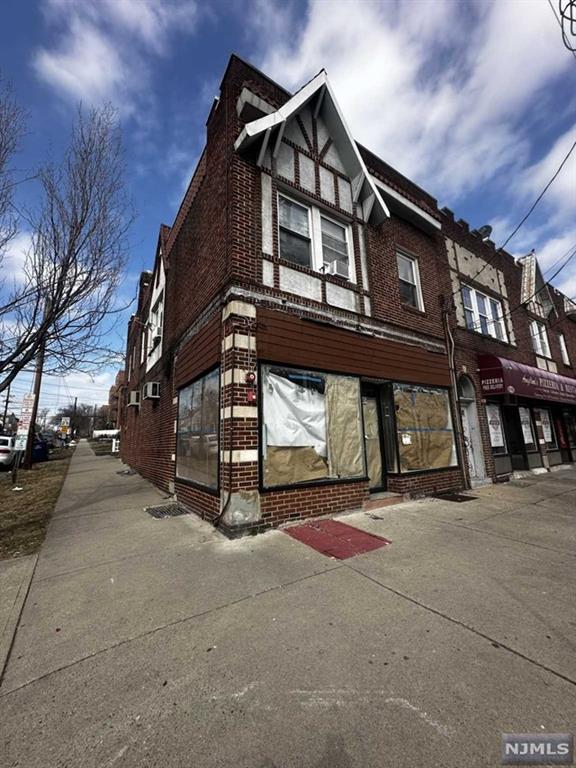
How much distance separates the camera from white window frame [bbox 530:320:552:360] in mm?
14879

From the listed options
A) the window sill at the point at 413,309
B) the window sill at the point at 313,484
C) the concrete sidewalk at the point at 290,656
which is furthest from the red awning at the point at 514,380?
the concrete sidewalk at the point at 290,656

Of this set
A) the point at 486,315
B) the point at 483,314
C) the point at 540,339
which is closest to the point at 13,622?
the point at 483,314

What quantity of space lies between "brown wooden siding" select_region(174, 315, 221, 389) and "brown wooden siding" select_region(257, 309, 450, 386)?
37.5 inches

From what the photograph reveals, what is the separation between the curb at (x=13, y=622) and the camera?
254cm

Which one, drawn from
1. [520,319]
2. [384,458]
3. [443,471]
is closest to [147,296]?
[384,458]

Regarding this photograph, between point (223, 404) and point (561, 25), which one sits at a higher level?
point (561, 25)

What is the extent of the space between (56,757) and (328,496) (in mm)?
4937

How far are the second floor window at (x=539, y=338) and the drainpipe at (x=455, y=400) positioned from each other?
748 centimetres

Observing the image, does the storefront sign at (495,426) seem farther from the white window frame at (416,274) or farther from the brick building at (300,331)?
the white window frame at (416,274)

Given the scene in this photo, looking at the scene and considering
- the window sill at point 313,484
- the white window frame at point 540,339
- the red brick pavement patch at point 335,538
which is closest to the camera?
the red brick pavement patch at point 335,538


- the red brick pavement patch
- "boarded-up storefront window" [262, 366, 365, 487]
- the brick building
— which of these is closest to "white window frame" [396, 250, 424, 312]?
the brick building

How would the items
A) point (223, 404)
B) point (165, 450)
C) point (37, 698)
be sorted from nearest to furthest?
point (37, 698) < point (223, 404) < point (165, 450)

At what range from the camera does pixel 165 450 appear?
9.55m

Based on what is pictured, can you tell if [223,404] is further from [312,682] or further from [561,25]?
[561,25]
